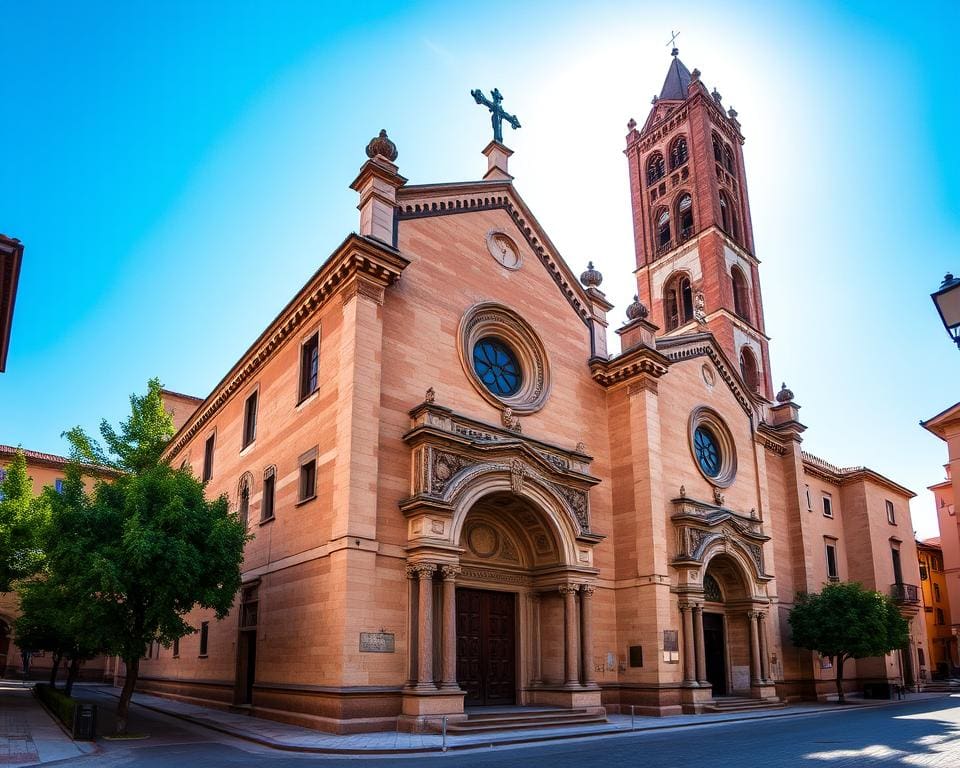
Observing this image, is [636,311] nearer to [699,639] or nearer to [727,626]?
[699,639]

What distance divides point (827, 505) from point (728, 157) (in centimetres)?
2552

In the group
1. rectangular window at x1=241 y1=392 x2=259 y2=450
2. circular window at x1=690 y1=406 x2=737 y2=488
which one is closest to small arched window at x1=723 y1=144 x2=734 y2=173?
circular window at x1=690 y1=406 x2=737 y2=488

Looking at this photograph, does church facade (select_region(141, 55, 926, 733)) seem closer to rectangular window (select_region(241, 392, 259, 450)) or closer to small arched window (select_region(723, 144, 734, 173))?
rectangular window (select_region(241, 392, 259, 450))

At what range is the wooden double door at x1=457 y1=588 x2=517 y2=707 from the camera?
827 inches

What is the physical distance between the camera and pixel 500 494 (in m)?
21.6

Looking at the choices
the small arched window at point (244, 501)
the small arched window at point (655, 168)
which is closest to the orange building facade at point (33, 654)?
the small arched window at point (244, 501)

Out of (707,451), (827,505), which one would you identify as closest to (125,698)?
(707,451)

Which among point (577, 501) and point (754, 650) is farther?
point (754, 650)

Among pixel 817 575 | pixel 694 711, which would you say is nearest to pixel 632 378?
pixel 694 711

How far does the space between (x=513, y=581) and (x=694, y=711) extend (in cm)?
680

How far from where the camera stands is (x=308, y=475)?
20.9 metres

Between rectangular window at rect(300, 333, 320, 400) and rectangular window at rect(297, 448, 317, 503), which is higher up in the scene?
rectangular window at rect(300, 333, 320, 400)

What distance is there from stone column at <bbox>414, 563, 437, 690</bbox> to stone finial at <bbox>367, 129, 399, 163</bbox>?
11.9 metres

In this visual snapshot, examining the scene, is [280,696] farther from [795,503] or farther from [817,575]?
[817,575]
